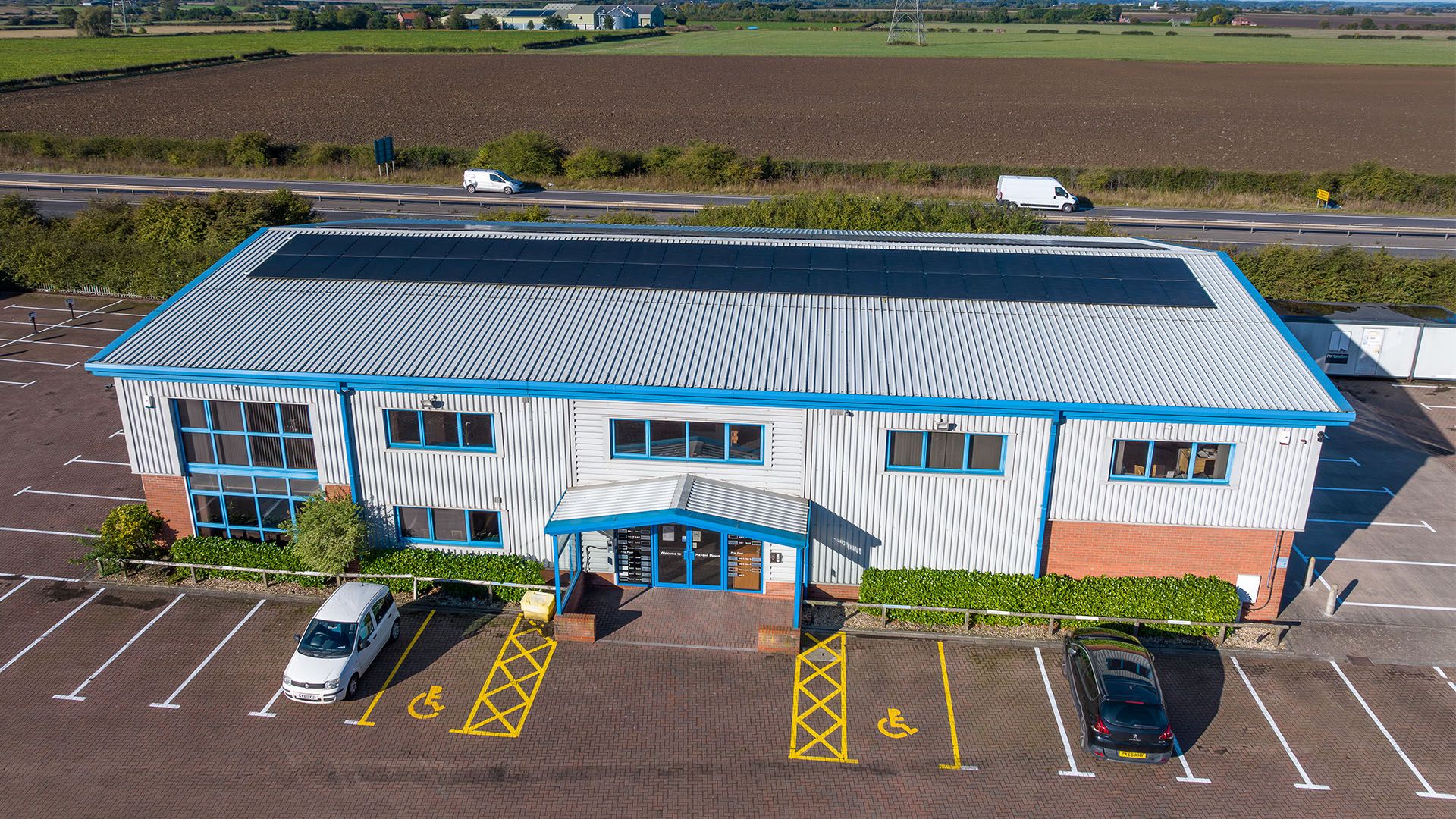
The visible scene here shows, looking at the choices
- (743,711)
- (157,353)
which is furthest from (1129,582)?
(157,353)

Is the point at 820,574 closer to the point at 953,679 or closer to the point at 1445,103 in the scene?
the point at 953,679

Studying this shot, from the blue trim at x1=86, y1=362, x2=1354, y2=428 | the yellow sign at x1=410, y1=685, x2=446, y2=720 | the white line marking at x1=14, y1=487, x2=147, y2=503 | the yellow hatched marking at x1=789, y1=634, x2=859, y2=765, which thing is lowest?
the yellow hatched marking at x1=789, y1=634, x2=859, y2=765

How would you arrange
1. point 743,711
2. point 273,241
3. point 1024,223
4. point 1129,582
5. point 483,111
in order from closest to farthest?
point 743,711
point 1129,582
point 273,241
point 1024,223
point 483,111

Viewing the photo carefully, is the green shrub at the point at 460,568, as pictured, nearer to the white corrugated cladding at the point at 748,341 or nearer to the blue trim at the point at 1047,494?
the white corrugated cladding at the point at 748,341

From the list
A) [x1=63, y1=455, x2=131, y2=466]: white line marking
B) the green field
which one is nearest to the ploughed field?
the green field

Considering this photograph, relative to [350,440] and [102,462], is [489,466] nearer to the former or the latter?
[350,440]

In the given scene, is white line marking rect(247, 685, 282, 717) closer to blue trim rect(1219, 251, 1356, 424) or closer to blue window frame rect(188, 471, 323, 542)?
blue window frame rect(188, 471, 323, 542)

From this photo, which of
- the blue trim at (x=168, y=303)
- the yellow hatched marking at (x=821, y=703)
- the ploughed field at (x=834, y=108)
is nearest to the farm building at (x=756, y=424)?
the blue trim at (x=168, y=303)
